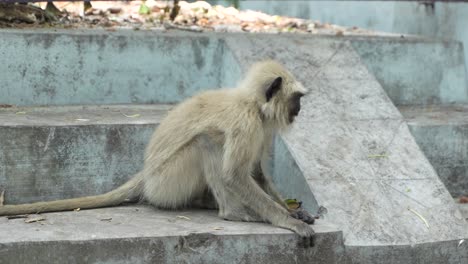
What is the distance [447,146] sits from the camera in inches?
267

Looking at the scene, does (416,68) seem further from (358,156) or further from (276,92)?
(276,92)

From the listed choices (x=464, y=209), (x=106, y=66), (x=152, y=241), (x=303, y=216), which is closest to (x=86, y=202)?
(x=152, y=241)

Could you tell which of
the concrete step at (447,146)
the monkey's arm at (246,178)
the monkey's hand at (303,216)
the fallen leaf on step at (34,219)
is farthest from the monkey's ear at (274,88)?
the concrete step at (447,146)

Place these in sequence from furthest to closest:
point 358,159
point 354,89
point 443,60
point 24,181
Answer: point 443,60 → point 354,89 → point 358,159 → point 24,181

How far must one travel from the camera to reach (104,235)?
15.8 feet

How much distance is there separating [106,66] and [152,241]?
99.8 inches

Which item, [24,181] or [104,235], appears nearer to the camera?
[104,235]

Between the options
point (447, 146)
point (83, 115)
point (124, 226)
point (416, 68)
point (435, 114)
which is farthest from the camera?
point (416, 68)

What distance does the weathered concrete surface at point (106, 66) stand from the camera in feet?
22.3

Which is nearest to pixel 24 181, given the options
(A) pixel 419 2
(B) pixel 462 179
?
(B) pixel 462 179

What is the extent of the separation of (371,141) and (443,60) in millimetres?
1772

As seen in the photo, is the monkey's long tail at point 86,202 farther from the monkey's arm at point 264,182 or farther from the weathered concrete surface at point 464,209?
the weathered concrete surface at point 464,209

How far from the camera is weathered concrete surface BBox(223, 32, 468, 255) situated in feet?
18.7

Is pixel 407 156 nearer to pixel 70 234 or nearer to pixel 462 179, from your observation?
pixel 462 179
